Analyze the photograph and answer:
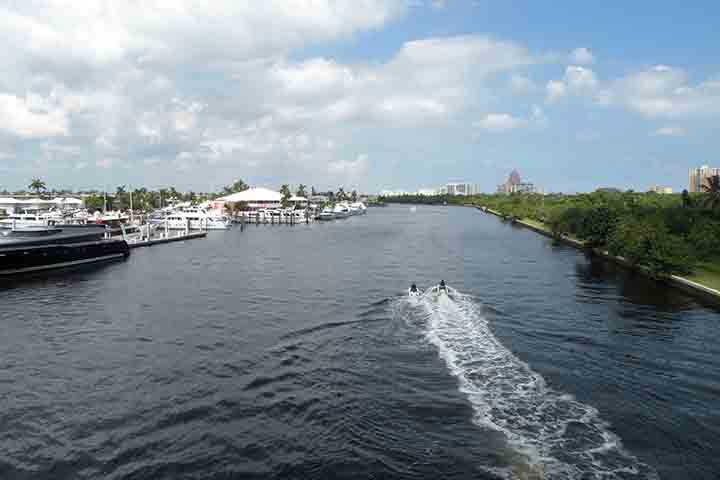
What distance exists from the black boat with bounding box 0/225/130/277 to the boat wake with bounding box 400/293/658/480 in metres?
38.1

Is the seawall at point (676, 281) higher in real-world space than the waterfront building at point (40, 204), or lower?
lower

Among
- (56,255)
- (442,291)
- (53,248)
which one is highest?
(53,248)

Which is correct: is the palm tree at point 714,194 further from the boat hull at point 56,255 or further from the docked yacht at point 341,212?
the docked yacht at point 341,212

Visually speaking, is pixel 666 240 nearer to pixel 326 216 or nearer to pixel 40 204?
pixel 326 216

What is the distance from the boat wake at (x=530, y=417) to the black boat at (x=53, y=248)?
38.1 meters

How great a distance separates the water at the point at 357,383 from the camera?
43.1ft

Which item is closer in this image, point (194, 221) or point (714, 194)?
point (714, 194)

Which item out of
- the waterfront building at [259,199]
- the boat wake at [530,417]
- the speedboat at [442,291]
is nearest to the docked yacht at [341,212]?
the waterfront building at [259,199]

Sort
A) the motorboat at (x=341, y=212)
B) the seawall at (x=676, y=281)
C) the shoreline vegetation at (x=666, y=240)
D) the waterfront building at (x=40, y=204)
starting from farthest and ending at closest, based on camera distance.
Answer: the motorboat at (x=341, y=212)
the waterfront building at (x=40, y=204)
the shoreline vegetation at (x=666, y=240)
the seawall at (x=676, y=281)

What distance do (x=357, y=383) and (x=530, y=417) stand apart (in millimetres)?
6085

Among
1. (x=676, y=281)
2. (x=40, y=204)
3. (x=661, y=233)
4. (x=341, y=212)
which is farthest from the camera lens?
(x=341, y=212)

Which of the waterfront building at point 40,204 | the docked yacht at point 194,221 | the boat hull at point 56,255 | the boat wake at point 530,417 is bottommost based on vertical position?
the boat wake at point 530,417

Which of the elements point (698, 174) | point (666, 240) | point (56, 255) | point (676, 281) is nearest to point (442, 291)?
point (676, 281)

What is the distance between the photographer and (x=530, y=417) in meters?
15.3
